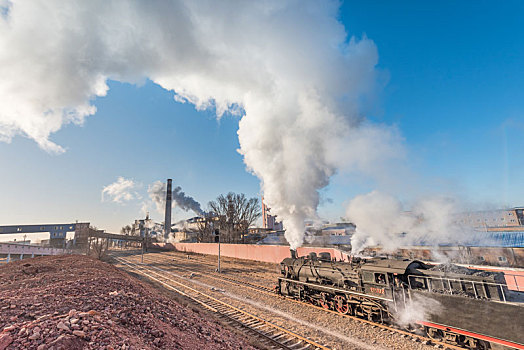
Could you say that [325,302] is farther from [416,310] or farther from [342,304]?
[416,310]

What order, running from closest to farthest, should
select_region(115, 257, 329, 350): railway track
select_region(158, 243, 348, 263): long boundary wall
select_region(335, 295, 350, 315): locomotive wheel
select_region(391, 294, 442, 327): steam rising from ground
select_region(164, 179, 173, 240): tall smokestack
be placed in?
select_region(115, 257, 329, 350): railway track
select_region(391, 294, 442, 327): steam rising from ground
select_region(335, 295, 350, 315): locomotive wheel
select_region(158, 243, 348, 263): long boundary wall
select_region(164, 179, 173, 240): tall smokestack

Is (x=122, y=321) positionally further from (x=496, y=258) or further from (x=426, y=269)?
(x=496, y=258)

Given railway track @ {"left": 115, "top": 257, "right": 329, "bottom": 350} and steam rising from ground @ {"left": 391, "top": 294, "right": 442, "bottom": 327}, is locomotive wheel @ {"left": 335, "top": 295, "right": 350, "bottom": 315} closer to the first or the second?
steam rising from ground @ {"left": 391, "top": 294, "right": 442, "bottom": 327}

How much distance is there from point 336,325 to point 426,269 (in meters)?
4.67

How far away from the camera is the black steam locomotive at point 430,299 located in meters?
7.46

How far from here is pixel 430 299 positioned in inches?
348

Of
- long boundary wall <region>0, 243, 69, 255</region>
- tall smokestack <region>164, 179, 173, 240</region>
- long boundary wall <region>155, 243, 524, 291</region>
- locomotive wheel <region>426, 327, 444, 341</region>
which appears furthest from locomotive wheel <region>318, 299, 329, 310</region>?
tall smokestack <region>164, 179, 173, 240</region>

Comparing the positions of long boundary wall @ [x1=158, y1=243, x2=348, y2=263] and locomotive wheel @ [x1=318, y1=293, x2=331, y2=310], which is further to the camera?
long boundary wall @ [x1=158, y1=243, x2=348, y2=263]

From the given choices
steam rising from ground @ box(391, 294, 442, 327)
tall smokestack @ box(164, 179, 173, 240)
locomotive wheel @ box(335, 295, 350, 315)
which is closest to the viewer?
steam rising from ground @ box(391, 294, 442, 327)

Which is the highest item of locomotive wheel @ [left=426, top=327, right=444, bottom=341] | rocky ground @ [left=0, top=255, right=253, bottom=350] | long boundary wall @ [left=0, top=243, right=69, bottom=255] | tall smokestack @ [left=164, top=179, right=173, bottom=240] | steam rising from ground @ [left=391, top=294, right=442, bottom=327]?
tall smokestack @ [left=164, top=179, right=173, bottom=240]

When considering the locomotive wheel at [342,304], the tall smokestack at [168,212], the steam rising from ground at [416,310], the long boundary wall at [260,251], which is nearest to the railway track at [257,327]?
the locomotive wheel at [342,304]

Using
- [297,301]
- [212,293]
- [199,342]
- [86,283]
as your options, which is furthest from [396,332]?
[86,283]

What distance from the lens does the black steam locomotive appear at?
7.46 m

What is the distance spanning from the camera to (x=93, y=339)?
4.27 m
